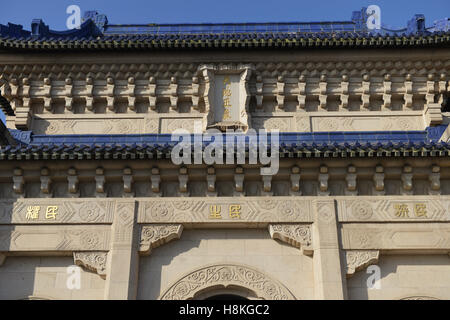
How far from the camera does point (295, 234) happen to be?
9.89 meters

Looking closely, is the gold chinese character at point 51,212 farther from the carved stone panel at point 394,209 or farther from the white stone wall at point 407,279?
the white stone wall at point 407,279

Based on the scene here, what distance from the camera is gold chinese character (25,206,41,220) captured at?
10.1 metres

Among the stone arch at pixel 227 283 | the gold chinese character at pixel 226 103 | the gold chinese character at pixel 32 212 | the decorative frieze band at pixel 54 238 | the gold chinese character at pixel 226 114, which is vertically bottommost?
the stone arch at pixel 227 283

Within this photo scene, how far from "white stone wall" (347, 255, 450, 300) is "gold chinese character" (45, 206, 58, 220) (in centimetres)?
577

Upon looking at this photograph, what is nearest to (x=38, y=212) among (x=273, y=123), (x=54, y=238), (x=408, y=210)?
(x=54, y=238)

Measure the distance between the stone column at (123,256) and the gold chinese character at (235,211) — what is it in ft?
6.10

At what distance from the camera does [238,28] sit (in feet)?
50.8

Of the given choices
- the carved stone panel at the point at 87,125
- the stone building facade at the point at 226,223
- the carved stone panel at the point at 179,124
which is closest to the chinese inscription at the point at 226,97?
the carved stone panel at the point at 179,124

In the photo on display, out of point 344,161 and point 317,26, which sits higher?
point 317,26

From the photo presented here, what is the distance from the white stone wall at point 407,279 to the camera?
9.64 meters

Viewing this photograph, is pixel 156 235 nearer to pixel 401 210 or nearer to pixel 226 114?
pixel 226 114
